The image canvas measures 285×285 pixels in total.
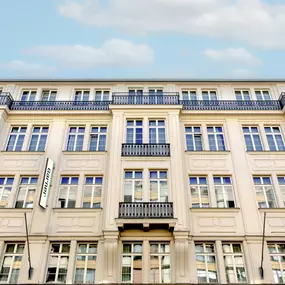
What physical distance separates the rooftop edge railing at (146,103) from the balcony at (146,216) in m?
6.68

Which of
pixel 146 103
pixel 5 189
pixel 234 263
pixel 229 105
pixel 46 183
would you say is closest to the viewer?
pixel 234 263

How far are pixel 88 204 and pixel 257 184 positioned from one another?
843cm

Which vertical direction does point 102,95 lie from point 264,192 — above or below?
above

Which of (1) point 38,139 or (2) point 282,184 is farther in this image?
(1) point 38,139

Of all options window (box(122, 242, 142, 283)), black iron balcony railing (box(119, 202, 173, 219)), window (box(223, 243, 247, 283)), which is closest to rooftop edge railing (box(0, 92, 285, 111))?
black iron balcony railing (box(119, 202, 173, 219))

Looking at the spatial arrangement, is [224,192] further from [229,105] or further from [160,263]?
[229,105]

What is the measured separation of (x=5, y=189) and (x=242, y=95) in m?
14.8

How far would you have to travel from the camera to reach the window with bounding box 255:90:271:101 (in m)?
19.2

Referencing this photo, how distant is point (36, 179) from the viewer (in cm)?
1559

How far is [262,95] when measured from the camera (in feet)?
63.6

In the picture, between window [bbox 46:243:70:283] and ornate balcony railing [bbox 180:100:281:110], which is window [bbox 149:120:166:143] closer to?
ornate balcony railing [bbox 180:100:281:110]

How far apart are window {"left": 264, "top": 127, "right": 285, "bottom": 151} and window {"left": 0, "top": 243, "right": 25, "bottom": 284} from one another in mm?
13657

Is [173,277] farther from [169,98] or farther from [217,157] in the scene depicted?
[169,98]

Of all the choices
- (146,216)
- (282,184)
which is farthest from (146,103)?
(282,184)
